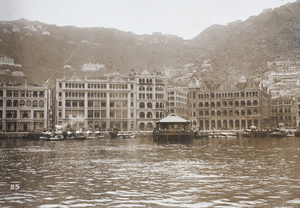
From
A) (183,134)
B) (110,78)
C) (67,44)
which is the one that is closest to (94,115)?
(110,78)

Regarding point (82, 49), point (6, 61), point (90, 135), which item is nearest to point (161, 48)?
point (82, 49)

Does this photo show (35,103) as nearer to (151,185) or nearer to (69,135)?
(69,135)

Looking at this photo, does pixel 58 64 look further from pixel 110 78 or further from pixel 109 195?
pixel 109 195

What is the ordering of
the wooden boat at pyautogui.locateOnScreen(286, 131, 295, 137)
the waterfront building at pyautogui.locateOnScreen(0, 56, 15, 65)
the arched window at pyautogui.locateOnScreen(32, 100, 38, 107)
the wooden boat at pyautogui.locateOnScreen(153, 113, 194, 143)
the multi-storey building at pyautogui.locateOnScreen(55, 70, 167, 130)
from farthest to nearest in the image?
the multi-storey building at pyautogui.locateOnScreen(55, 70, 167, 130) → the waterfront building at pyautogui.locateOnScreen(0, 56, 15, 65) → the arched window at pyautogui.locateOnScreen(32, 100, 38, 107) → the wooden boat at pyautogui.locateOnScreen(286, 131, 295, 137) → the wooden boat at pyautogui.locateOnScreen(153, 113, 194, 143)

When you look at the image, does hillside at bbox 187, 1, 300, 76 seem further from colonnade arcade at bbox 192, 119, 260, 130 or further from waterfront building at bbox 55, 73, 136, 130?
waterfront building at bbox 55, 73, 136, 130

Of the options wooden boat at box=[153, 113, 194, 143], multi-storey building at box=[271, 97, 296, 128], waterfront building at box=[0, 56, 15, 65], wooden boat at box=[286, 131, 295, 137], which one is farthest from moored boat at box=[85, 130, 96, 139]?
multi-storey building at box=[271, 97, 296, 128]
